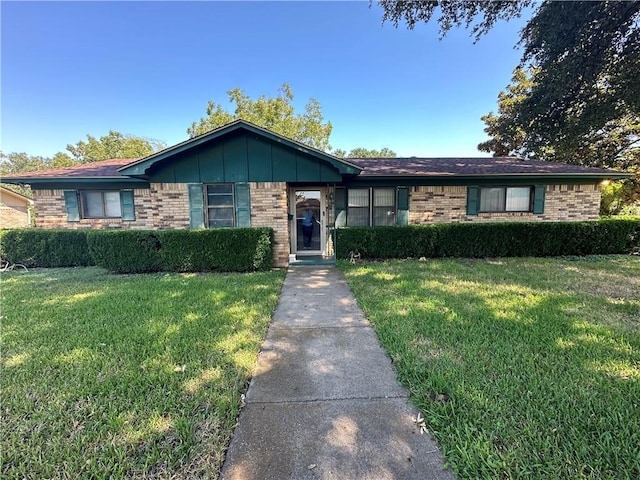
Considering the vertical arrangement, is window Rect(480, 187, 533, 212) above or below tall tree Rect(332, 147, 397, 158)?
below

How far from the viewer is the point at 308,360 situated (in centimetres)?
322

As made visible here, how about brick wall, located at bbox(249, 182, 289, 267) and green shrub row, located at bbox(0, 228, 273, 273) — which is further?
brick wall, located at bbox(249, 182, 289, 267)

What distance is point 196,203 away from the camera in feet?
27.0

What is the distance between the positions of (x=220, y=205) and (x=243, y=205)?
2.36 ft

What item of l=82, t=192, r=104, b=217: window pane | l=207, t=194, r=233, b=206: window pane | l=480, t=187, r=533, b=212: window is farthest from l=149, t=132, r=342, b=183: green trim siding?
l=480, t=187, r=533, b=212: window

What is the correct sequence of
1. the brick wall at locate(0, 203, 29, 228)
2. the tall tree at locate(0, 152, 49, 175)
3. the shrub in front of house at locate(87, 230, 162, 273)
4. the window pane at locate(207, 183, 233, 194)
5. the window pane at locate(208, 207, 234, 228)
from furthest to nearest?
the tall tree at locate(0, 152, 49, 175) < the brick wall at locate(0, 203, 29, 228) < the window pane at locate(208, 207, 234, 228) < the window pane at locate(207, 183, 233, 194) < the shrub in front of house at locate(87, 230, 162, 273)

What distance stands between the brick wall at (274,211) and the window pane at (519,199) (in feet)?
26.8

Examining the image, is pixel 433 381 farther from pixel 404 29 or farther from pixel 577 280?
pixel 404 29

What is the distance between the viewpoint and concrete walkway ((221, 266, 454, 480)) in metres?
1.85

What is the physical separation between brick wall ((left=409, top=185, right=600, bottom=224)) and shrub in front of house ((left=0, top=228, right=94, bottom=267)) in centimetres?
1065

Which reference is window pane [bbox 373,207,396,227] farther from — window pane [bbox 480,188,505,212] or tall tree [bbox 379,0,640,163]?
tall tree [bbox 379,0,640,163]

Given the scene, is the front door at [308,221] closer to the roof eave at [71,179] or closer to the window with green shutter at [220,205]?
the window with green shutter at [220,205]

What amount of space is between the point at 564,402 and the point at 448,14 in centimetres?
920

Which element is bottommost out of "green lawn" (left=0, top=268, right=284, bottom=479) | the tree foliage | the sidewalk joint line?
the sidewalk joint line
